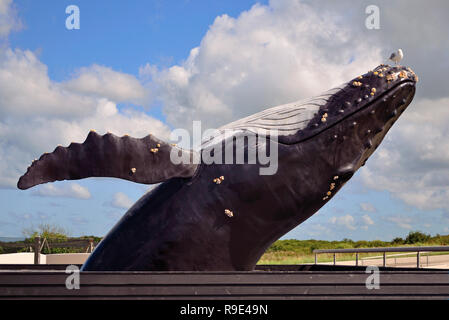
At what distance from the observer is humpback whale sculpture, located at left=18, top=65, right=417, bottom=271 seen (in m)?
4.67

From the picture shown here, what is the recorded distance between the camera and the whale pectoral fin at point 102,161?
13.8 ft

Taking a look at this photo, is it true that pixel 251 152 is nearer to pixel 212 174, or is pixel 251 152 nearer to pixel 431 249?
pixel 212 174

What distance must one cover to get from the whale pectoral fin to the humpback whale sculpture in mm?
270

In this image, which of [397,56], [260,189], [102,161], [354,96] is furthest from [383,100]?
[102,161]

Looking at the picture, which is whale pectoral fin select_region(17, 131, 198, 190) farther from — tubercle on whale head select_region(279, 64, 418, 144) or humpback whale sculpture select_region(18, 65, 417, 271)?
tubercle on whale head select_region(279, 64, 418, 144)

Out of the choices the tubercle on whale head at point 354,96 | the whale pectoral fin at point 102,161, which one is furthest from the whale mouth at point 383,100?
the whale pectoral fin at point 102,161

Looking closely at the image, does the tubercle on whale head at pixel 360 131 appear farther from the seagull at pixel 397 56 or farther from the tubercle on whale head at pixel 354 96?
the seagull at pixel 397 56

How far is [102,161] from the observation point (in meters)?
4.22

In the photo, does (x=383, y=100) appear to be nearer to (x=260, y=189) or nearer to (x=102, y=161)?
(x=260, y=189)

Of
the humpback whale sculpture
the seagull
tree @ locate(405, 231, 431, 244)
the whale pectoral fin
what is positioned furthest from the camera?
tree @ locate(405, 231, 431, 244)

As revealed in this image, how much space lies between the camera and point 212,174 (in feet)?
15.5

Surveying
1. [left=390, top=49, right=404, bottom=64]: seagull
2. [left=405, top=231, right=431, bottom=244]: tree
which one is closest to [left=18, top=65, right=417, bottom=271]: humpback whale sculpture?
[left=390, top=49, right=404, bottom=64]: seagull

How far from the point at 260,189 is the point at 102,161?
4.86 ft
